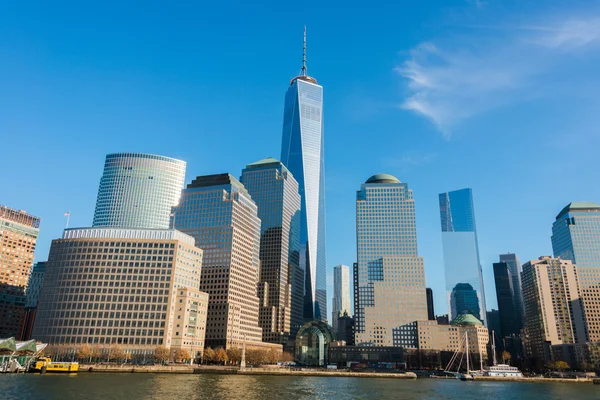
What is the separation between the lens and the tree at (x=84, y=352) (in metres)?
182

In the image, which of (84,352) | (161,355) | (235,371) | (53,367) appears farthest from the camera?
(161,355)

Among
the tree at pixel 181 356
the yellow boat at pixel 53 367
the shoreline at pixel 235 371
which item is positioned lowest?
the shoreline at pixel 235 371

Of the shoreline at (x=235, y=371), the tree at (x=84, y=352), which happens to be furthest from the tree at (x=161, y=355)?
the tree at (x=84, y=352)

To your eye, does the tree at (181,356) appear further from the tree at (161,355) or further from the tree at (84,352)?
the tree at (84,352)

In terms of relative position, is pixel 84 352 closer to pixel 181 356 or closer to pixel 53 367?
pixel 53 367

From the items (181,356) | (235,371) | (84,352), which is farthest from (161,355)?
(235,371)

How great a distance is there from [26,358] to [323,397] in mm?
108442

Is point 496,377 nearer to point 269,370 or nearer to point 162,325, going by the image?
point 269,370

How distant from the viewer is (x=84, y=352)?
7141 inches

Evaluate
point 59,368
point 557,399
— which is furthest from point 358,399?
point 59,368

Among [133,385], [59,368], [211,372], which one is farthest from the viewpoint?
[211,372]

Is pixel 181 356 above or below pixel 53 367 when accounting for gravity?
above

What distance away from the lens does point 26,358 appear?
502 feet

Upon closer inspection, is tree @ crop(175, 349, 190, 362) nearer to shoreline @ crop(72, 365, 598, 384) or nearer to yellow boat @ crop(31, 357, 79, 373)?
shoreline @ crop(72, 365, 598, 384)
